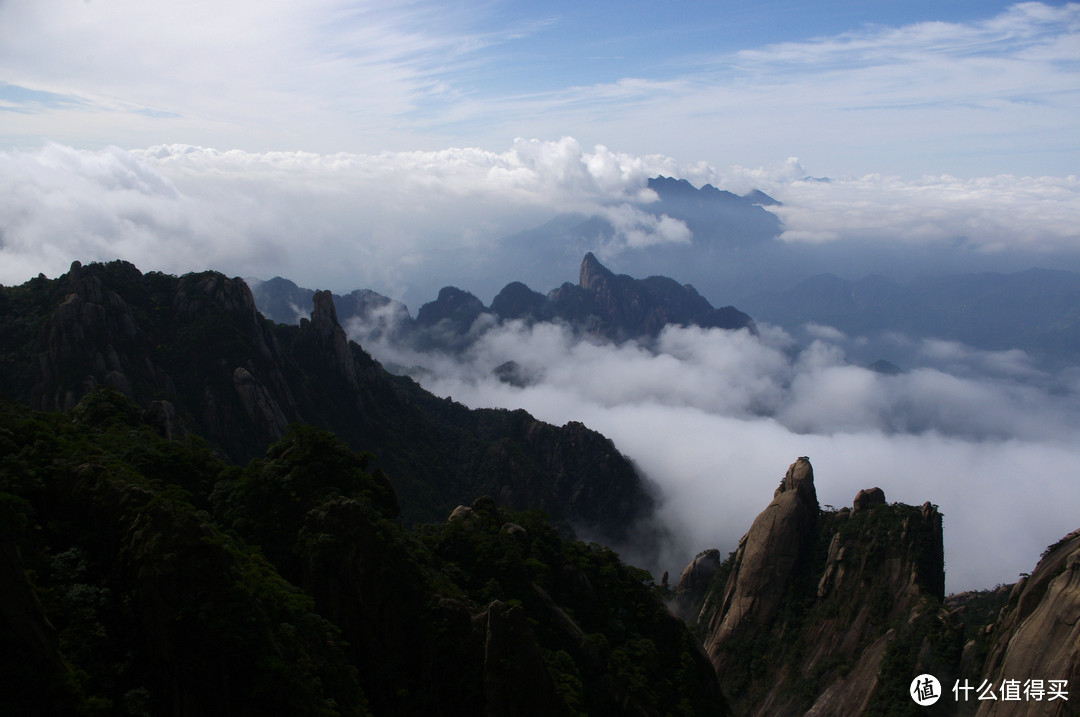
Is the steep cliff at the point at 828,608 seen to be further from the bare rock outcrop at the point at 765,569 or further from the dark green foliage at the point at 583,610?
the dark green foliage at the point at 583,610

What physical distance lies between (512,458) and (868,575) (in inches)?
2623

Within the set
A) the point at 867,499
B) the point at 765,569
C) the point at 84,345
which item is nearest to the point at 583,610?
the point at 765,569

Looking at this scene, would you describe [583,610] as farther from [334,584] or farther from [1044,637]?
[1044,637]

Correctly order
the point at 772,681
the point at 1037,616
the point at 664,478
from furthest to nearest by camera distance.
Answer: the point at 664,478, the point at 772,681, the point at 1037,616

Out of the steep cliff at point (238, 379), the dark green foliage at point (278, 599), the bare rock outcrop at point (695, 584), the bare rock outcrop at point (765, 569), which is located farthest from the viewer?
the bare rock outcrop at point (695, 584)

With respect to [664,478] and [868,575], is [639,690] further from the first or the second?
[664,478]

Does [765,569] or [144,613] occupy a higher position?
[765,569]

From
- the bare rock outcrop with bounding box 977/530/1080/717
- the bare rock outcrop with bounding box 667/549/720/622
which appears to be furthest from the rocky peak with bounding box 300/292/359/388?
the bare rock outcrop with bounding box 977/530/1080/717

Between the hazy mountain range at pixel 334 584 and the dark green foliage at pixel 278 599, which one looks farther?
the hazy mountain range at pixel 334 584

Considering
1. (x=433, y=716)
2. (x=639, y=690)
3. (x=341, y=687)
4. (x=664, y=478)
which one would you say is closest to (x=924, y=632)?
(x=639, y=690)

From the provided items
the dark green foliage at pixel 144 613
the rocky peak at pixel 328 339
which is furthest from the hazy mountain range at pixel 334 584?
the rocky peak at pixel 328 339

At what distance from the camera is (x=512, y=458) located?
112 m

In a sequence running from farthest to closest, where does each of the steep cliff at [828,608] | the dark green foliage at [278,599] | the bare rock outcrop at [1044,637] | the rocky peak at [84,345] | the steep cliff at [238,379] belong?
1. the steep cliff at [238,379]
2. the rocky peak at [84,345]
3. the steep cliff at [828,608]
4. the bare rock outcrop at [1044,637]
5. the dark green foliage at [278,599]

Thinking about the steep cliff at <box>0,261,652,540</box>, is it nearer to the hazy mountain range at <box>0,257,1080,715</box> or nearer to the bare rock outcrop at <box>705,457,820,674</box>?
the hazy mountain range at <box>0,257,1080,715</box>
